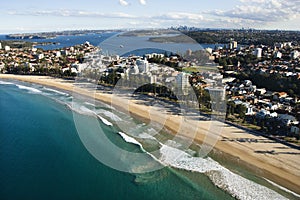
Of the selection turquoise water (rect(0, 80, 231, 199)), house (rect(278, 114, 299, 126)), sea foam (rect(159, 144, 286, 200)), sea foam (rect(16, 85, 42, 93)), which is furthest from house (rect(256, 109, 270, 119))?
sea foam (rect(16, 85, 42, 93))

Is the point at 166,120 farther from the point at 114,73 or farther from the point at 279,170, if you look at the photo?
the point at 114,73

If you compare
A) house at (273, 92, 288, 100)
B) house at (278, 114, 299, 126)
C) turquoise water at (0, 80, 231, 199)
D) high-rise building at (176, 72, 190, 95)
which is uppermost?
high-rise building at (176, 72, 190, 95)

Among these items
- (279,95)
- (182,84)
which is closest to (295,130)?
(279,95)

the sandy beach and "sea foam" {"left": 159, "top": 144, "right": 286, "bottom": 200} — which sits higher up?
the sandy beach

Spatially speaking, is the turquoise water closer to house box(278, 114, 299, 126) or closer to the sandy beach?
the sandy beach

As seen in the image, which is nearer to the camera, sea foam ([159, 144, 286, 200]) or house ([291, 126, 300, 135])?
sea foam ([159, 144, 286, 200])

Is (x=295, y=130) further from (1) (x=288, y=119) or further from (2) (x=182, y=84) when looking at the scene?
(2) (x=182, y=84)

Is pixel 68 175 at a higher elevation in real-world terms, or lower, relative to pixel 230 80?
lower
